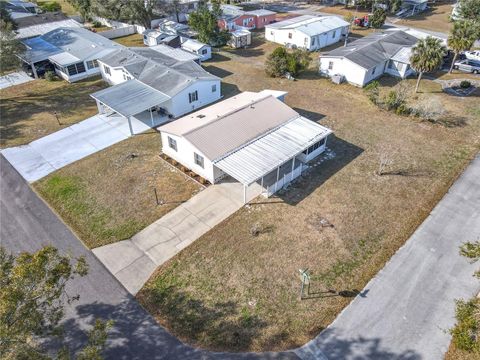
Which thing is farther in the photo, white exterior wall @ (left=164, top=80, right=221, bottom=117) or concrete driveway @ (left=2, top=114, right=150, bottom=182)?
white exterior wall @ (left=164, top=80, right=221, bottom=117)

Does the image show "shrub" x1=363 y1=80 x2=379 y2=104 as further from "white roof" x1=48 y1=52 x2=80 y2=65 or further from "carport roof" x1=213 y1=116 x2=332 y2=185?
"white roof" x1=48 y1=52 x2=80 y2=65

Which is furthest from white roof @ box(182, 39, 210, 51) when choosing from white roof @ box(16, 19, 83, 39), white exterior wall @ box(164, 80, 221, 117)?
white roof @ box(16, 19, 83, 39)

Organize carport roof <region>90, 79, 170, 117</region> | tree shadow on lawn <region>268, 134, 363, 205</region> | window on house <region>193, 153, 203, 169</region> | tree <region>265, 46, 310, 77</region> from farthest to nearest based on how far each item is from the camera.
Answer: tree <region>265, 46, 310, 77</region> < carport roof <region>90, 79, 170, 117</region> < window on house <region>193, 153, 203, 169</region> < tree shadow on lawn <region>268, 134, 363, 205</region>

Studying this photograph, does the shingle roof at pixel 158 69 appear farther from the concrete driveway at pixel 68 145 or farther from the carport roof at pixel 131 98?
the concrete driveway at pixel 68 145

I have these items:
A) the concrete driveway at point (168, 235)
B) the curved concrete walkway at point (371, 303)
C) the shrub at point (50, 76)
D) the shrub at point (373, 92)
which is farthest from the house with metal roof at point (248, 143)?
the shrub at point (50, 76)

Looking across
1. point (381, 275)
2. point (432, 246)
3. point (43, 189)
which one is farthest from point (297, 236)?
point (43, 189)

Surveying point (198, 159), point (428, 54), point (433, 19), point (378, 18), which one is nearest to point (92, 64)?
point (198, 159)

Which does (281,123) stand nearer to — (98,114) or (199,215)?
(199,215)
